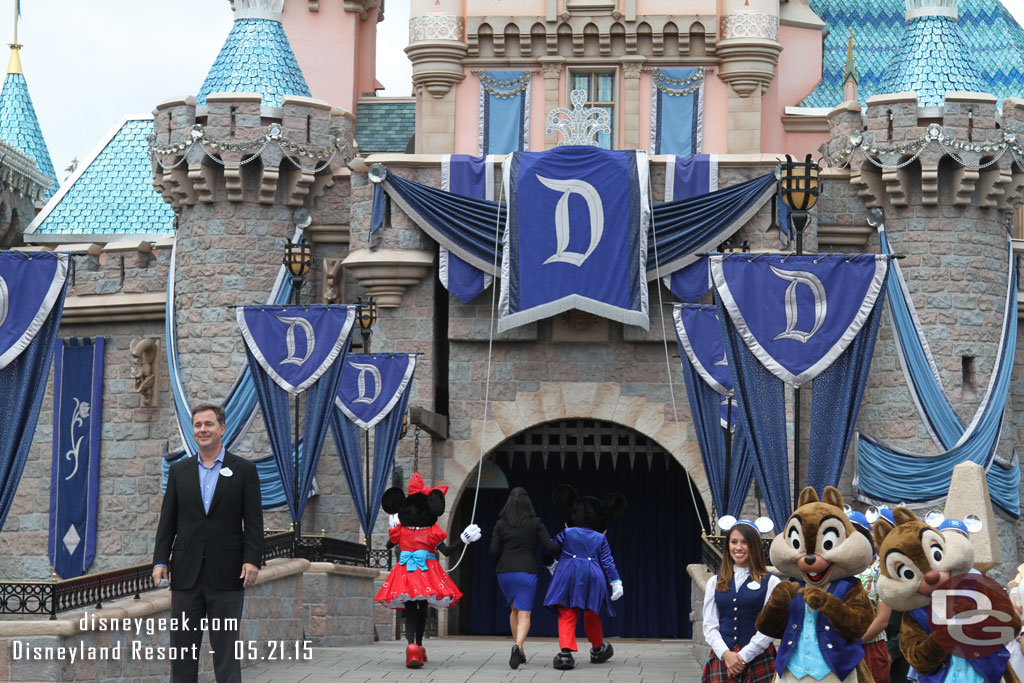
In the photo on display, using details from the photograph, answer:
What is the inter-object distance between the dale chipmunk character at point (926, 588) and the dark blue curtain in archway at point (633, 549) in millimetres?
14243

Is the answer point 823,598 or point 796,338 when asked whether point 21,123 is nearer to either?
point 796,338

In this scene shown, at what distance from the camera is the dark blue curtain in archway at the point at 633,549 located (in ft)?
74.8

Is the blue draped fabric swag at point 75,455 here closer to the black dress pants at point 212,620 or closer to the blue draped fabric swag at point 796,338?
the blue draped fabric swag at point 796,338

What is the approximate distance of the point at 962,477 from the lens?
10.7m

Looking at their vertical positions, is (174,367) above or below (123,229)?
below

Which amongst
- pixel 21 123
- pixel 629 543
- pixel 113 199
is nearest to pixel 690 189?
pixel 629 543

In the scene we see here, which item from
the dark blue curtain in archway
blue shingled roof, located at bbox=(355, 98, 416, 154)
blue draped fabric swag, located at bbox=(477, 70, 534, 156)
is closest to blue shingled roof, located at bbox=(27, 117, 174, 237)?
blue shingled roof, located at bbox=(355, 98, 416, 154)

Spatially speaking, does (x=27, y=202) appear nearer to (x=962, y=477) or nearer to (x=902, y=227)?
(x=902, y=227)

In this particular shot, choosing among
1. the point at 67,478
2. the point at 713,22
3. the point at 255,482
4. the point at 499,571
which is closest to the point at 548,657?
the point at 499,571

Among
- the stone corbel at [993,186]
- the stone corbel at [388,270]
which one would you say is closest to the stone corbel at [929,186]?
the stone corbel at [993,186]

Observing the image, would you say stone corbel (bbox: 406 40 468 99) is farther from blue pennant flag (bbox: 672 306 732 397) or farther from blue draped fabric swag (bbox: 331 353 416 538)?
blue pennant flag (bbox: 672 306 732 397)

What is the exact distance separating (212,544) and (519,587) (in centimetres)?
438

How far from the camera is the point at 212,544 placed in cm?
895

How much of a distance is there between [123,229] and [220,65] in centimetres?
529
